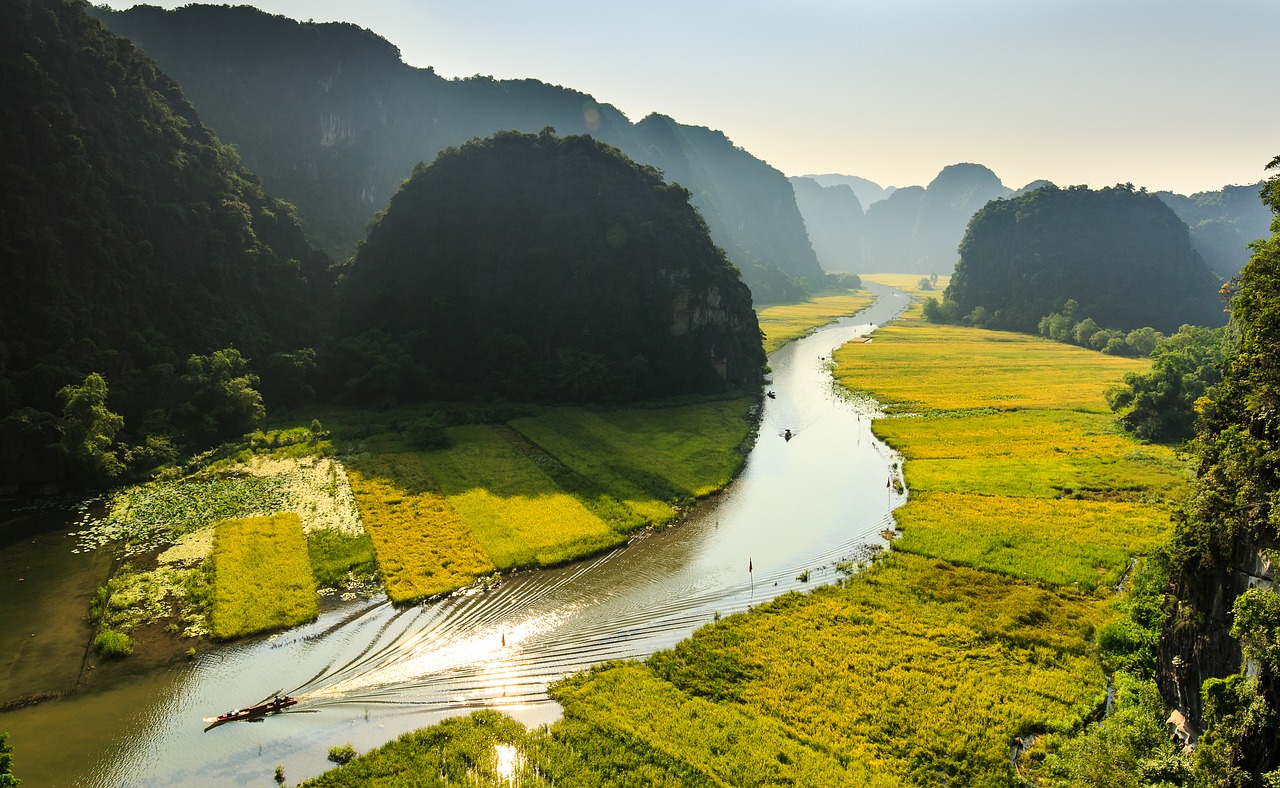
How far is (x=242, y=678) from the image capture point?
2520 cm

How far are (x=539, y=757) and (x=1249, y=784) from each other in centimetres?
1914

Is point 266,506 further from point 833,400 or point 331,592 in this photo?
point 833,400

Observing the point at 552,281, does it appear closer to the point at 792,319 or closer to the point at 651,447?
the point at 651,447

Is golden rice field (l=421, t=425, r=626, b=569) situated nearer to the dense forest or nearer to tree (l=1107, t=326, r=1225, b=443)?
the dense forest

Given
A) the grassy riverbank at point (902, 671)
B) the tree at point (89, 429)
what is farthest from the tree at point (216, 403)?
the grassy riverbank at point (902, 671)

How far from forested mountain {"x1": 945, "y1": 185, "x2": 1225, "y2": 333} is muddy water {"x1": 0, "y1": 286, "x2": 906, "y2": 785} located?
132374 millimetres

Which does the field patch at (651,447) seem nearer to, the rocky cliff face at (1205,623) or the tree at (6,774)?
the rocky cliff face at (1205,623)

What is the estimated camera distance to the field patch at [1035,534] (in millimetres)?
33688

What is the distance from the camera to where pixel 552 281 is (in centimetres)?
8306

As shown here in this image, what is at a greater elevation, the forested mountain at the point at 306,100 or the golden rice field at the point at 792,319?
the forested mountain at the point at 306,100

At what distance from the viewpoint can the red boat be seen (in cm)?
2252

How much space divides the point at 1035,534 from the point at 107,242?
80.8 m

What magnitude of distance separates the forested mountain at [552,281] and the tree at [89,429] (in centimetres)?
3432

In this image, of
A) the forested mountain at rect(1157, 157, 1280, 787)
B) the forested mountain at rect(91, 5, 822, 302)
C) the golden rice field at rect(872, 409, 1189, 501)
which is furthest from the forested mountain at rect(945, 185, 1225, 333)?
the forested mountain at rect(91, 5, 822, 302)
